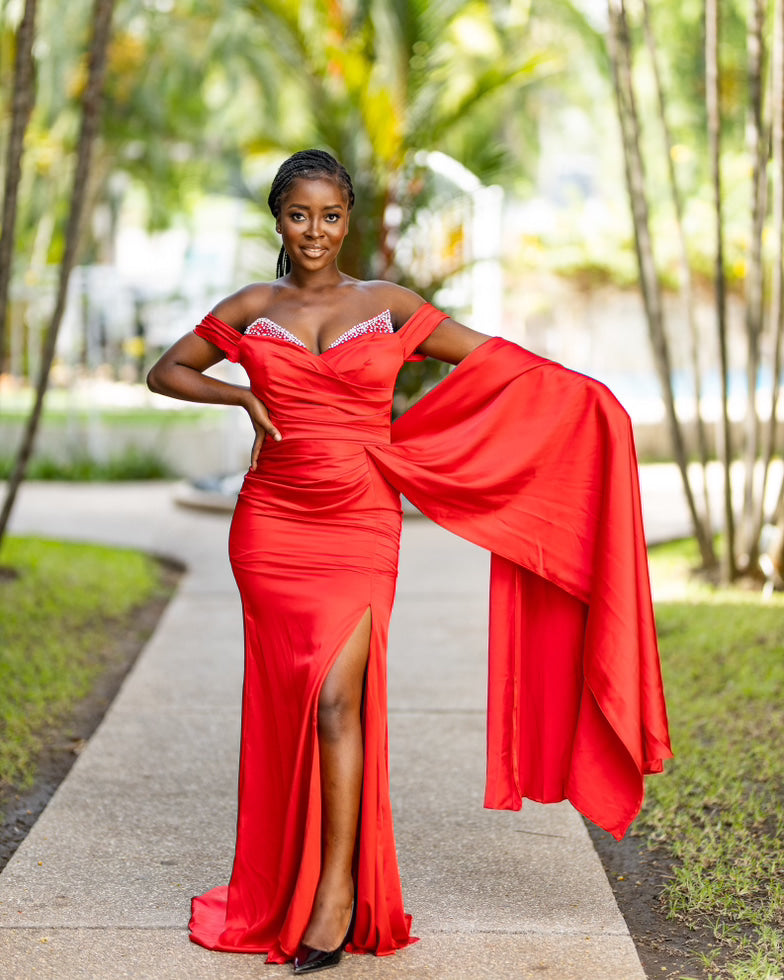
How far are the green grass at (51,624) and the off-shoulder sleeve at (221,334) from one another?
7.37 ft

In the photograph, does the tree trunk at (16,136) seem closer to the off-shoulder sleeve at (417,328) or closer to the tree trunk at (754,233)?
the tree trunk at (754,233)

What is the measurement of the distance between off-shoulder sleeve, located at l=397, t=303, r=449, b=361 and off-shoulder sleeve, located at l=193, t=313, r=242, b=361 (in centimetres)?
43

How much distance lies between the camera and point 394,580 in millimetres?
3576

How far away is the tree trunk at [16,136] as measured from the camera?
7488 mm

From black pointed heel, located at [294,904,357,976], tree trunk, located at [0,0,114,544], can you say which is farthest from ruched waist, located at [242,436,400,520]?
tree trunk, located at [0,0,114,544]

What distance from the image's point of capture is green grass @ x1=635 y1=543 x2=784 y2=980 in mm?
3752

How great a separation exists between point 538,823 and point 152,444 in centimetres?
1183

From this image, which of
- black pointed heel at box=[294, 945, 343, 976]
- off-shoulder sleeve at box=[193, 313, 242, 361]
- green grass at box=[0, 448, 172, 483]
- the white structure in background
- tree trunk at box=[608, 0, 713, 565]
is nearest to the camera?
black pointed heel at box=[294, 945, 343, 976]

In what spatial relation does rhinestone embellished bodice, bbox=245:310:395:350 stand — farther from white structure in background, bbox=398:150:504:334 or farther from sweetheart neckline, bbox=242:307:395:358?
white structure in background, bbox=398:150:504:334

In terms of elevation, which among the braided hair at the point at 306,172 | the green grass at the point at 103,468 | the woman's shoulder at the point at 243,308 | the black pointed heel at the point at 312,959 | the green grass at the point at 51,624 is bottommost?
the green grass at the point at 103,468

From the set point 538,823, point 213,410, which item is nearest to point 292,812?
point 538,823

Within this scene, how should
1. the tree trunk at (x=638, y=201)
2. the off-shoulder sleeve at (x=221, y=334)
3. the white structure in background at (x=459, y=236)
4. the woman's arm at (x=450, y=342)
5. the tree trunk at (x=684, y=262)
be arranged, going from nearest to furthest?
the off-shoulder sleeve at (x=221, y=334), the woman's arm at (x=450, y=342), the tree trunk at (x=638, y=201), the tree trunk at (x=684, y=262), the white structure in background at (x=459, y=236)

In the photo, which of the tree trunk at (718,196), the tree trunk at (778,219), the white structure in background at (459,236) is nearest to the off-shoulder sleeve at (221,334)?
the tree trunk at (778,219)

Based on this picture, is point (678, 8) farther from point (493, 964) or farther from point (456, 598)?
point (493, 964)
